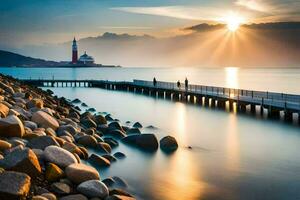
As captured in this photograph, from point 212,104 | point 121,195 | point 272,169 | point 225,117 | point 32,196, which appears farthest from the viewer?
point 212,104

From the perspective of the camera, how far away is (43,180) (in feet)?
31.5

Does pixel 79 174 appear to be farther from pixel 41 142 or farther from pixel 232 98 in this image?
pixel 232 98

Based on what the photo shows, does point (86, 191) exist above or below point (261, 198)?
above

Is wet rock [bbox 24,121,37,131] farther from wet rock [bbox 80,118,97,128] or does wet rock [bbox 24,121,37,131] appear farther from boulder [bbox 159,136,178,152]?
wet rock [bbox 80,118,97,128]

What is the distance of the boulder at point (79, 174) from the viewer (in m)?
10.1

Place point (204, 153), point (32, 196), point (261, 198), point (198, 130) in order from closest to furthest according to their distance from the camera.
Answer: point (32, 196) → point (261, 198) → point (204, 153) → point (198, 130)

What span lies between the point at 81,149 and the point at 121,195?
4441 mm

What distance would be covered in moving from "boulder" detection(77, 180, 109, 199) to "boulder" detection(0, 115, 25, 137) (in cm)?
310

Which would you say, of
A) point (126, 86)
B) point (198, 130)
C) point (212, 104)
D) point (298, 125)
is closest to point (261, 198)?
point (198, 130)

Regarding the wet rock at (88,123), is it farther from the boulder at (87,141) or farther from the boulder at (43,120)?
the boulder at (43,120)

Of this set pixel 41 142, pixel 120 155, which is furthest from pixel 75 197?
pixel 120 155

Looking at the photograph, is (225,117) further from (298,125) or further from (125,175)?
(125,175)

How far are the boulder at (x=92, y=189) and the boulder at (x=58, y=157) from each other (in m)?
0.98

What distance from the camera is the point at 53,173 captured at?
9883 mm
